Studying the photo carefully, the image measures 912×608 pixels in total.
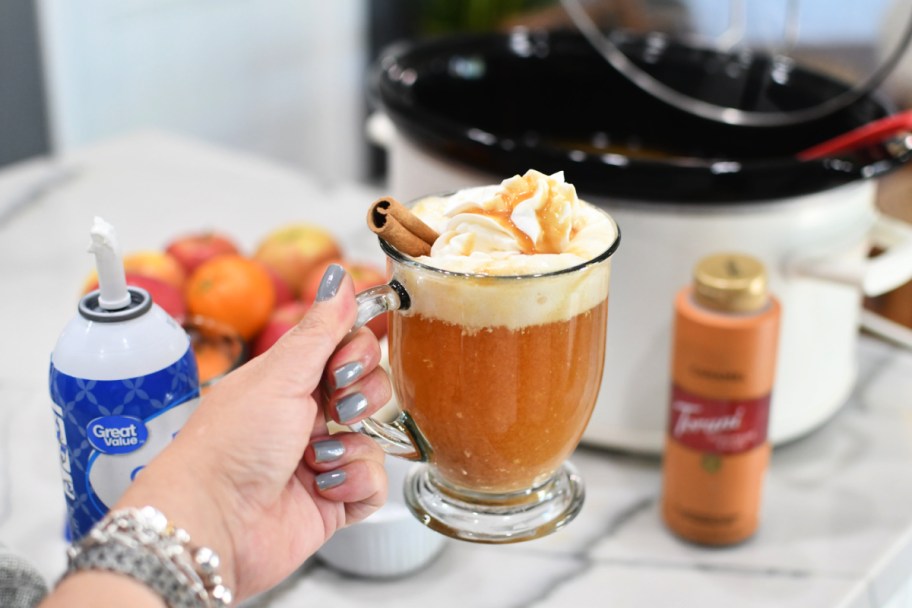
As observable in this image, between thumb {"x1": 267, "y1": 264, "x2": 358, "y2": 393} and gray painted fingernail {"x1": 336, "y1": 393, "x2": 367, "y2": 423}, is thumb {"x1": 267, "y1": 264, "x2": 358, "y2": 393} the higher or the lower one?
the higher one

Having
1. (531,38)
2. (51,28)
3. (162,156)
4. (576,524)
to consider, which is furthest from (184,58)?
(576,524)

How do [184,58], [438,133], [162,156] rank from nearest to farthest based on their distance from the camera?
[438,133] < [162,156] < [184,58]

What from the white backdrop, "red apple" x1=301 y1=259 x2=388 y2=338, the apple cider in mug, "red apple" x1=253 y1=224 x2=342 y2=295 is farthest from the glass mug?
the white backdrop

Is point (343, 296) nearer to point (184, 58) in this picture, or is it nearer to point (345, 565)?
point (345, 565)

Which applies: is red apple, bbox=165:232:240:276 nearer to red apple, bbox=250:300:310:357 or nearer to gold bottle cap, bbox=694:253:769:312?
red apple, bbox=250:300:310:357

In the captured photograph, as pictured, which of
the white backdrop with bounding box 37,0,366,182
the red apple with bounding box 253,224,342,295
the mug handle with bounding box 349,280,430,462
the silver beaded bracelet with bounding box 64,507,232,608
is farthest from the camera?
the white backdrop with bounding box 37,0,366,182

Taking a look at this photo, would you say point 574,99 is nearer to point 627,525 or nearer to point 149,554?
point 627,525
